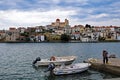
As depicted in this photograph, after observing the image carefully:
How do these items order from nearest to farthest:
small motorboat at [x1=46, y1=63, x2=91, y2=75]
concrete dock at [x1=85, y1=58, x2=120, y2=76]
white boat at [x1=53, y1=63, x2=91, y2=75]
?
concrete dock at [x1=85, y1=58, x2=120, y2=76]
small motorboat at [x1=46, y1=63, x2=91, y2=75]
white boat at [x1=53, y1=63, x2=91, y2=75]

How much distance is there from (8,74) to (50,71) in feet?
16.3

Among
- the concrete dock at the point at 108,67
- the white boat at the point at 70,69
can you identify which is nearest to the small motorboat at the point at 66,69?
the white boat at the point at 70,69

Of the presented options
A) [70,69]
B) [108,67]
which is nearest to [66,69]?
[70,69]

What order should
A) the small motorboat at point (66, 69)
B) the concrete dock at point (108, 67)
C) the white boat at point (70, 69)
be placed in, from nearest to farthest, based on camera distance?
the concrete dock at point (108, 67)
the small motorboat at point (66, 69)
the white boat at point (70, 69)

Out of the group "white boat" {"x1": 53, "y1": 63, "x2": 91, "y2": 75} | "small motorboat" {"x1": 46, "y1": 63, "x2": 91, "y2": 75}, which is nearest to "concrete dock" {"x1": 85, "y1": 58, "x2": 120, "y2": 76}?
"small motorboat" {"x1": 46, "y1": 63, "x2": 91, "y2": 75}

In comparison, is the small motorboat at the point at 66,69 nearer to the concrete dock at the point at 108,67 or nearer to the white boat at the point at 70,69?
the white boat at the point at 70,69

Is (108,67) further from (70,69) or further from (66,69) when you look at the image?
(66,69)

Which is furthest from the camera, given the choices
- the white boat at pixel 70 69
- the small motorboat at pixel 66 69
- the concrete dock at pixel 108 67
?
the white boat at pixel 70 69

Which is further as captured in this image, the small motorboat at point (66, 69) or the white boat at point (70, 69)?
the white boat at point (70, 69)

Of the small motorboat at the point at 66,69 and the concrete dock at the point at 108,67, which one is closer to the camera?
the concrete dock at the point at 108,67

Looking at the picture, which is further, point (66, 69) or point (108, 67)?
point (66, 69)

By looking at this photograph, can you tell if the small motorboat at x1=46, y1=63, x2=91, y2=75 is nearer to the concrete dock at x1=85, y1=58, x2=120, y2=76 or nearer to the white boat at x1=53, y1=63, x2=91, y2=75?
the white boat at x1=53, y1=63, x2=91, y2=75

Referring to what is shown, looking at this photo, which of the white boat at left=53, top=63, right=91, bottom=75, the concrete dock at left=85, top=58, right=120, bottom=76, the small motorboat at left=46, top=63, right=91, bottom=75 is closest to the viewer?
the concrete dock at left=85, top=58, right=120, bottom=76

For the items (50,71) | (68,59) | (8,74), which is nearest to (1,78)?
(8,74)
